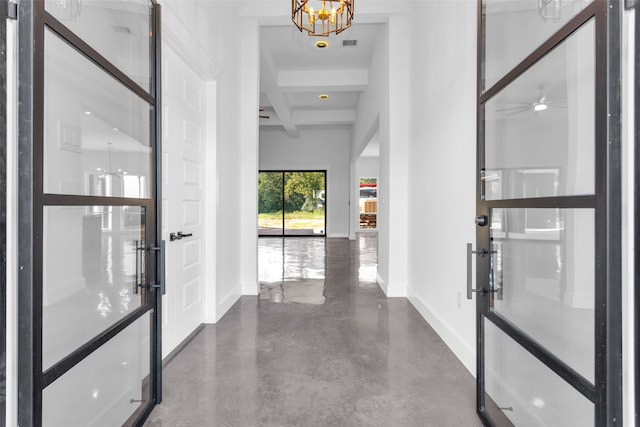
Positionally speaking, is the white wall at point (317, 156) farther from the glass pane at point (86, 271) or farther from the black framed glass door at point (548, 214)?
the glass pane at point (86, 271)

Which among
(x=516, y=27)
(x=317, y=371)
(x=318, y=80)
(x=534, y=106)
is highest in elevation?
(x=318, y=80)

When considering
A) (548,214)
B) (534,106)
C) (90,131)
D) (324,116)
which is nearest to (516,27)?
(534,106)

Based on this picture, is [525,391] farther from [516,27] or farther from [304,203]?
[304,203]

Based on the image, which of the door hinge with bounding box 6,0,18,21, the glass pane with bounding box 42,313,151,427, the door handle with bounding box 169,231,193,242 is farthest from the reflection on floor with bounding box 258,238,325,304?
the door hinge with bounding box 6,0,18,21

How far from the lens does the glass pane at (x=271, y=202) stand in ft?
42.0

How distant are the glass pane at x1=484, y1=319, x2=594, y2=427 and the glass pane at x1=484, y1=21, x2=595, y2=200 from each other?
27.9 inches

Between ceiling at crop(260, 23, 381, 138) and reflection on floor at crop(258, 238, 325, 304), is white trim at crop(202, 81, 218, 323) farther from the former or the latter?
ceiling at crop(260, 23, 381, 138)

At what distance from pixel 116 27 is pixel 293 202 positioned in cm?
1110

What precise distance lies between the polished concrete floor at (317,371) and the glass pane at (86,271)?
27.9 inches

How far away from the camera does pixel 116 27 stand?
1.75 meters

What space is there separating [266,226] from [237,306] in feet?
30.4

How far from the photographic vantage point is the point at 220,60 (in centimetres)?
368

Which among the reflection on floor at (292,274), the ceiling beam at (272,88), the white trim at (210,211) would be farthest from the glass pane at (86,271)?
the ceiling beam at (272,88)

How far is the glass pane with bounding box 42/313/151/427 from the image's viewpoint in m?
1.42
